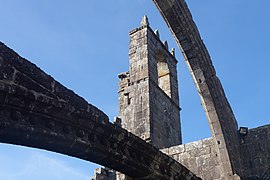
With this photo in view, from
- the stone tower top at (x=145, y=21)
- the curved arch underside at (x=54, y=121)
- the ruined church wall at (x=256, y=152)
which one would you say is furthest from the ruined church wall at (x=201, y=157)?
the stone tower top at (x=145, y=21)

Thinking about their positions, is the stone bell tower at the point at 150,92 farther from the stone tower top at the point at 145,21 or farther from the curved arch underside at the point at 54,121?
the curved arch underside at the point at 54,121

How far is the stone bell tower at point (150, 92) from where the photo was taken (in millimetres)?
13016

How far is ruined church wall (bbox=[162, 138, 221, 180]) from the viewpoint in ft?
22.2

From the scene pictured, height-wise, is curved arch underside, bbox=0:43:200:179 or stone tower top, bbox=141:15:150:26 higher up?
stone tower top, bbox=141:15:150:26

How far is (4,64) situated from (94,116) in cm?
110

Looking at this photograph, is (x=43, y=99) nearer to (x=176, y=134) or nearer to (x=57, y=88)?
(x=57, y=88)

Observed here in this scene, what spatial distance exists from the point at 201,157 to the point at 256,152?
3.15 ft

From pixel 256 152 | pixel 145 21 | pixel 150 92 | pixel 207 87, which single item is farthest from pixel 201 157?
pixel 145 21

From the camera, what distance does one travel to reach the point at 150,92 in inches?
530

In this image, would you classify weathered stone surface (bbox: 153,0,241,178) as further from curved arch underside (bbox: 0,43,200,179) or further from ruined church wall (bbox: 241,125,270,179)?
curved arch underside (bbox: 0,43,200,179)

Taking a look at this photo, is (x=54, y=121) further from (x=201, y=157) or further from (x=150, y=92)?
(x=150, y=92)

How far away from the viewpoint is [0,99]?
3.02 meters

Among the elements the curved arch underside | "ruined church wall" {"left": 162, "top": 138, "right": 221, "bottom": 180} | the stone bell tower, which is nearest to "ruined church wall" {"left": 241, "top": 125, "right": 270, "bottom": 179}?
"ruined church wall" {"left": 162, "top": 138, "right": 221, "bottom": 180}

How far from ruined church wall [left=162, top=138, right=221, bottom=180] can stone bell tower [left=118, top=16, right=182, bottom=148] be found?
4974mm
